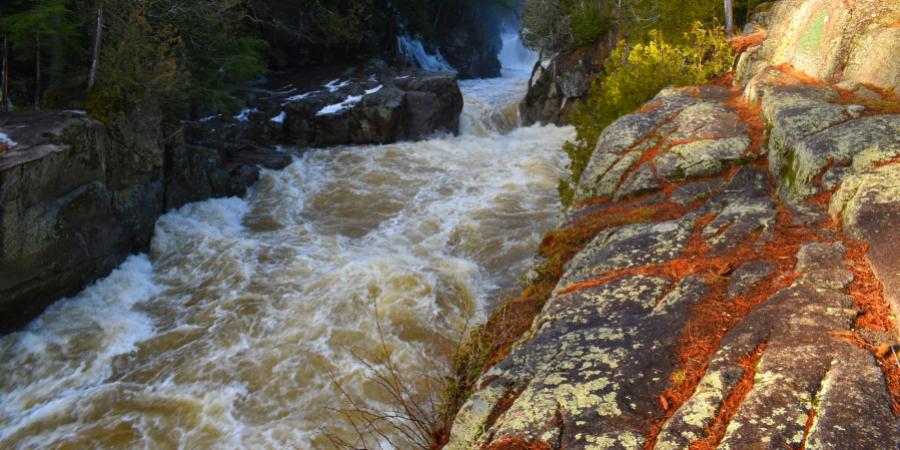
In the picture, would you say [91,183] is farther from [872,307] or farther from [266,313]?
[872,307]

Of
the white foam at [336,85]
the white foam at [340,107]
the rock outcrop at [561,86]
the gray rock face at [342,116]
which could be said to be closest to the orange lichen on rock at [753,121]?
the gray rock face at [342,116]

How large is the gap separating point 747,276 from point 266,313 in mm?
8563

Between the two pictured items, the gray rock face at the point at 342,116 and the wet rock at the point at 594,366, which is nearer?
the wet rock at the point at 594,366

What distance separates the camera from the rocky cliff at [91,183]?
10.7 metres

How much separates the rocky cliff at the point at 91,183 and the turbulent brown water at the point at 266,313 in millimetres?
519

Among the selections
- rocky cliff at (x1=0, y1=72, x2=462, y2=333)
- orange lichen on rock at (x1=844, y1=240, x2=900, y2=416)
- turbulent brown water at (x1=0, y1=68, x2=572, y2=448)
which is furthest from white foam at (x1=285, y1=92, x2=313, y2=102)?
orange lichen on rock at (x1=844, y1=240, x2=900, y2=416)

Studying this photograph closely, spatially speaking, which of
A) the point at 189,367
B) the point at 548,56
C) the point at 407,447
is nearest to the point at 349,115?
the point at 548,56

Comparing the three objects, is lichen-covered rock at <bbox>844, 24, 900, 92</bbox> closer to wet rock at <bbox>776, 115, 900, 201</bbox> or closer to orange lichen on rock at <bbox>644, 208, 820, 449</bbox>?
wet rock at <bbox>776, 115, 900, 201</bbox>

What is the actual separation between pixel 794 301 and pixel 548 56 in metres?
27.7

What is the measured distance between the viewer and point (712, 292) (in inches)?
215

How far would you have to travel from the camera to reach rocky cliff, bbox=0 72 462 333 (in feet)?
35.0

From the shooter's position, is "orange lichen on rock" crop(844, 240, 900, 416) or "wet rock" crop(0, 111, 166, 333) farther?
"wet rock" crop(0, 111, 166, 333)

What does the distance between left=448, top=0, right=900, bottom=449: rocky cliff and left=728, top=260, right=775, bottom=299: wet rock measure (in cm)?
2

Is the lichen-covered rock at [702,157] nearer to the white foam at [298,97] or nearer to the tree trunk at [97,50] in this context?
the tree trunk at [97,50]
